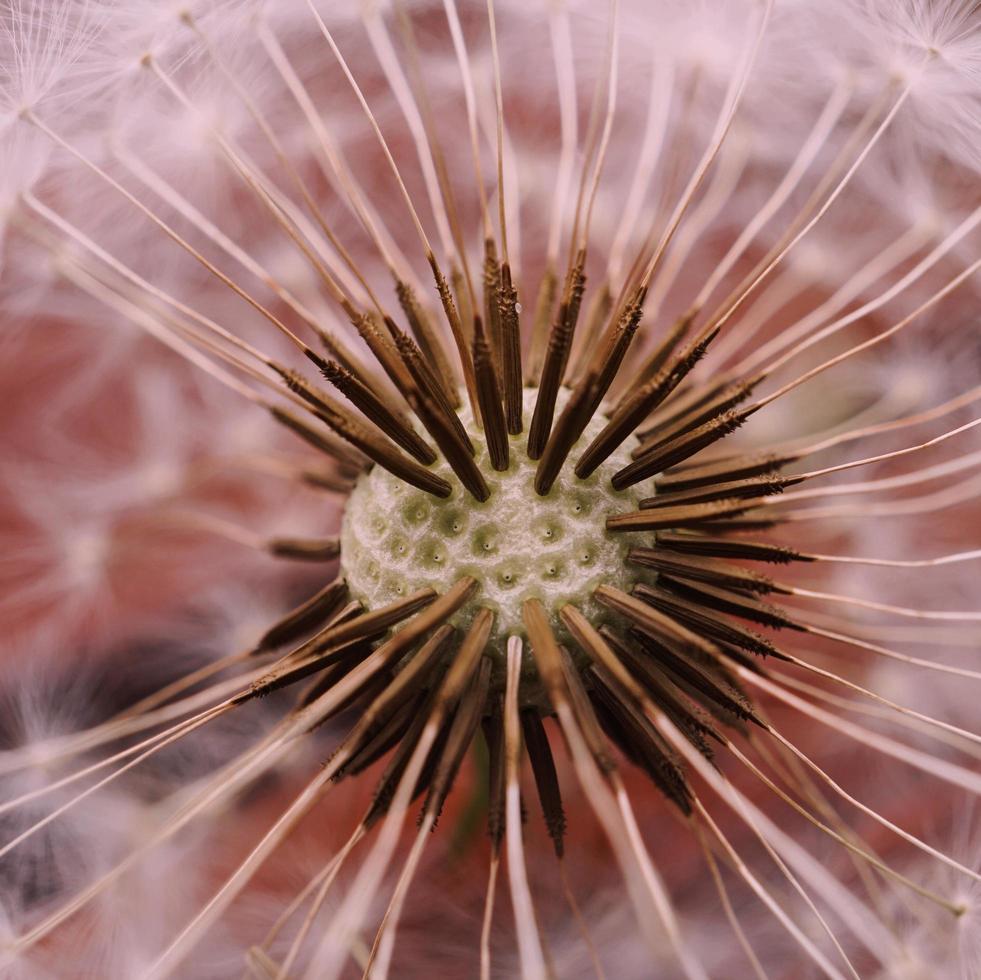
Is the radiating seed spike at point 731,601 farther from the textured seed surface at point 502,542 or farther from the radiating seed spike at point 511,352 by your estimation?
the radiating seed spike at point 511,352

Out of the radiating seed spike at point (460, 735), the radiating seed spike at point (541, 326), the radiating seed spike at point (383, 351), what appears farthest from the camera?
the radiating seed spike at point (541, 326)

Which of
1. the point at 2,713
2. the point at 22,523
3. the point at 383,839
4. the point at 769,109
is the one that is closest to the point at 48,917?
the point at 2,713

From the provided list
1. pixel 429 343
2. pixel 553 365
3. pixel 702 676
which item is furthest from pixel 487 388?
pixel 702 676

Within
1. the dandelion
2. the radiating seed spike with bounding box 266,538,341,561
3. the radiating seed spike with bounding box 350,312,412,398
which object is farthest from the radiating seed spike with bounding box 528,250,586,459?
the radiating seed spike with bounding box 266,538,341,561

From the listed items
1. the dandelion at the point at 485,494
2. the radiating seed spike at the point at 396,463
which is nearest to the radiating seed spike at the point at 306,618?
the dandelion at the point at 485,494

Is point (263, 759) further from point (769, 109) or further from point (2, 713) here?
point (769, 109)

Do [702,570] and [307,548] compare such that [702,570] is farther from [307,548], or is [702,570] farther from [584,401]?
[307,548]

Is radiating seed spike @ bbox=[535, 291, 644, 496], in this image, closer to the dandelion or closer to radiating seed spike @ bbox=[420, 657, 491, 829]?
the dandelion
